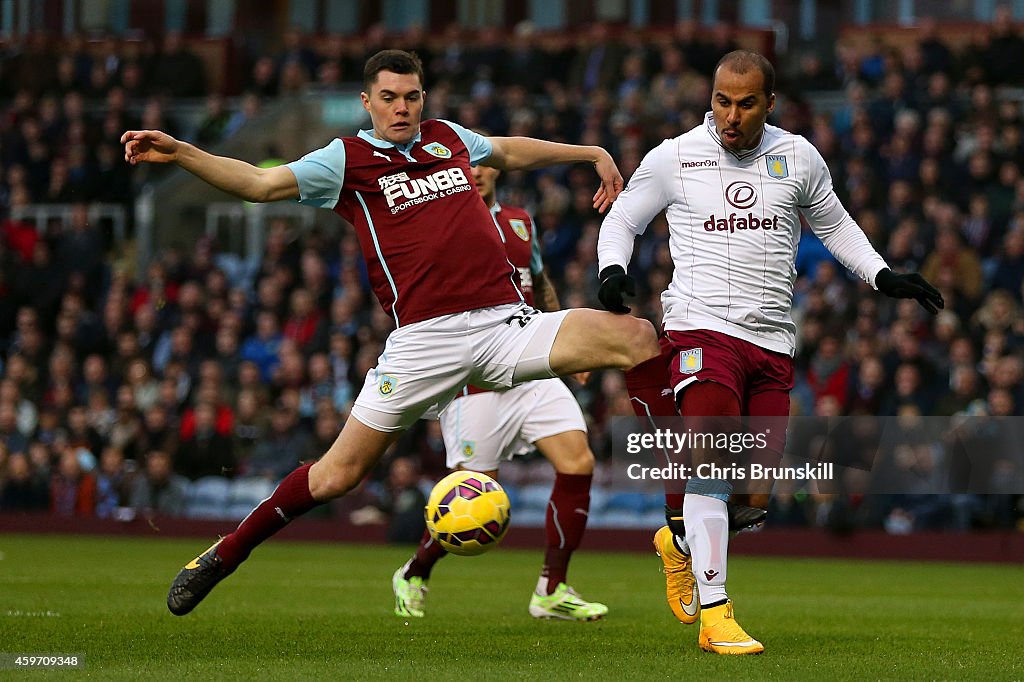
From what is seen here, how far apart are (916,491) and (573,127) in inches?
293

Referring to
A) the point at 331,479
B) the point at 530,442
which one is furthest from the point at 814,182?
the point at 530,442

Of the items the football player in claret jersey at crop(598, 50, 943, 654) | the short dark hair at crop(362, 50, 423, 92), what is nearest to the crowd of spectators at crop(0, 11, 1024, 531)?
the football player in claret jersey at crop(598, 50, 943, 654)

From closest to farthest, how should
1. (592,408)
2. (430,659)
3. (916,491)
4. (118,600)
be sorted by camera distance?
(430,659), (118,600), (916,491), (592,408)

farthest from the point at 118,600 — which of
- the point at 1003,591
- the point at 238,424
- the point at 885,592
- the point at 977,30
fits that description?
the point at 977,30

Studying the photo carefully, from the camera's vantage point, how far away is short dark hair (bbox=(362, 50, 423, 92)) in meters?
7.71

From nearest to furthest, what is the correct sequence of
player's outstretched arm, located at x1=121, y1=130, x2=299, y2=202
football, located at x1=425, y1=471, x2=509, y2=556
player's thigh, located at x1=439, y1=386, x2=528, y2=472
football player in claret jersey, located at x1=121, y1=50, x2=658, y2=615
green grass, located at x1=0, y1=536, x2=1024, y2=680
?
Result: green grass, located at x1=0, y1=536, x2=1024, y2=680 → player's outstretched arm, located at x1=121, y1=130, x2=299, y2=202 → football player in claret jersey, located at x1=121, y1=50, x2=658, y2=615 → football, located at x1=425, y1=471, x2=509, y2=556 → player's thigh, located at x1=439, y1=386, x2=528, y2=472

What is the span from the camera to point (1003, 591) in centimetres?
1229

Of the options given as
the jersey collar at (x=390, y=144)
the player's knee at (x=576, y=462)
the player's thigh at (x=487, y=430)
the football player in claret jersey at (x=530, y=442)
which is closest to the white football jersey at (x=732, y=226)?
the jersey collar at (x=390, y=144)

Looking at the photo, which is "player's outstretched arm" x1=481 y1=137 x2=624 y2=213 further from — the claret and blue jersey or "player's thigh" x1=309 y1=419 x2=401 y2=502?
"player's thigh" x1=309 y1=419 x2=401 y2=502

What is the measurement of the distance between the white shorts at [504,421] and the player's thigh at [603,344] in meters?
2.39

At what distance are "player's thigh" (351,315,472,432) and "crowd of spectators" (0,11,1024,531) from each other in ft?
29.7

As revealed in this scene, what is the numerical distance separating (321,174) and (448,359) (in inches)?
40.6

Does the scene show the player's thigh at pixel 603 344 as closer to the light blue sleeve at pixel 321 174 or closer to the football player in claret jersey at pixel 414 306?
the football player in claret jersey at pixel 414 306

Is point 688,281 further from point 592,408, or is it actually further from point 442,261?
point 592,408
